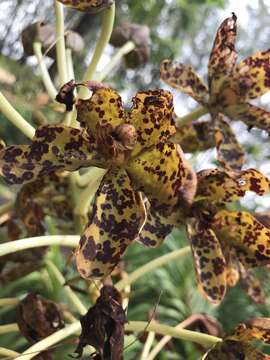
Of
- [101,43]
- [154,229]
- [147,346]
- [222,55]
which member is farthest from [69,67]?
[147,346]

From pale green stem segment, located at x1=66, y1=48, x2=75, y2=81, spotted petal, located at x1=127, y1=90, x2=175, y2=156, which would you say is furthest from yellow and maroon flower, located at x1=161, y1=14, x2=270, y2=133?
spotted petal, located at x1=127, y1=90, x2=175, y2=156

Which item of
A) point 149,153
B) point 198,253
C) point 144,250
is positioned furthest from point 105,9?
point 144,250

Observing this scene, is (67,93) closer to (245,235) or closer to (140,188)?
(140,188)

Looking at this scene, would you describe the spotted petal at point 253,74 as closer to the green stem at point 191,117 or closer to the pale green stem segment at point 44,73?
the green stem at point 191,117

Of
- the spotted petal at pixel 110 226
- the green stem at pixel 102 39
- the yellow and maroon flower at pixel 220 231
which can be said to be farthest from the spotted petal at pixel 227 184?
the green stem at pixel 102 39

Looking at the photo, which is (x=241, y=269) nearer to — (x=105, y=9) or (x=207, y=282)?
(x=207, y=282)
